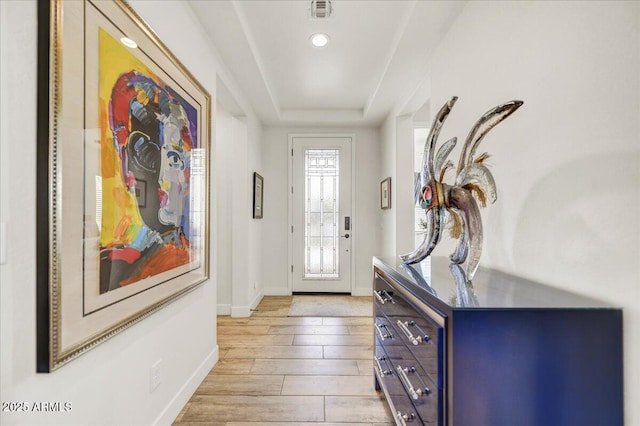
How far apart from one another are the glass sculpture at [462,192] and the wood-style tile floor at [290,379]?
1146mm

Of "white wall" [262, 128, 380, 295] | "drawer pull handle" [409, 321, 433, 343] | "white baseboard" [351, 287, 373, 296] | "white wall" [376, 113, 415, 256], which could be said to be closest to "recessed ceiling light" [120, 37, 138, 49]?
"drawer pull handle" [409, 321, 433, 343]

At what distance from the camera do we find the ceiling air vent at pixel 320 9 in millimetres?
2080

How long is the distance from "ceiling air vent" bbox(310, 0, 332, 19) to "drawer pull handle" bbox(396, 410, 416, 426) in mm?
2411

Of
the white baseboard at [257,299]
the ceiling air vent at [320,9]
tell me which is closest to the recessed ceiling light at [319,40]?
the ceiling air vent at [320,9]

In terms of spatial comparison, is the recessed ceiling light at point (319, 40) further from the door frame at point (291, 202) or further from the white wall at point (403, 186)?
the door frame at point (291, 202)

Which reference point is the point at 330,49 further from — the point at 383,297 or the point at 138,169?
the point at 383,297

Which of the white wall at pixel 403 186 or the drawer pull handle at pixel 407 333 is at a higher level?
the white wall at pixel 403 186

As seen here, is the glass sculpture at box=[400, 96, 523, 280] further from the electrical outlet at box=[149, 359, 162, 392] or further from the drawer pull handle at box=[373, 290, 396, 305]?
the electrical outlet at box=[149, 359, 162, 392]

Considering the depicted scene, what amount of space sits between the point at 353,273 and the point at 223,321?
1.99 meters

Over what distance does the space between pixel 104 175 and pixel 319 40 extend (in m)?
2.03

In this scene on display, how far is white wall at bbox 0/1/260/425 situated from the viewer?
87 centimetres

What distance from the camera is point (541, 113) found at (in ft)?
4.30

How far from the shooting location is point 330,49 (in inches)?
106
